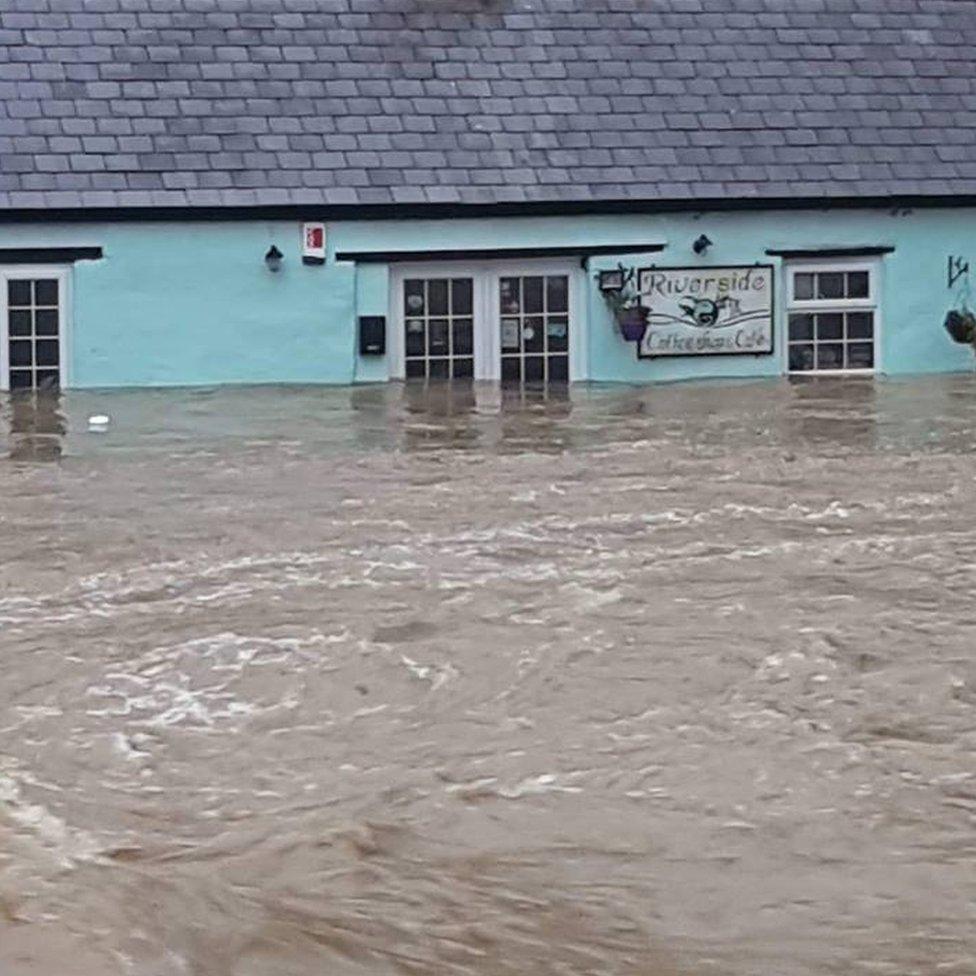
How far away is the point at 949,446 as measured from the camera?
46.7 feet

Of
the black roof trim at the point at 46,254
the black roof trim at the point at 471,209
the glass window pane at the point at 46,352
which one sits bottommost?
the glass window pane at the point at 46,352

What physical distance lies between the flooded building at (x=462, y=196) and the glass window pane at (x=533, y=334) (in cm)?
2

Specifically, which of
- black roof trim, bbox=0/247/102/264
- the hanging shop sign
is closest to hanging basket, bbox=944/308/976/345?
the hanging shop sign

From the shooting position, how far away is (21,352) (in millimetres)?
18078

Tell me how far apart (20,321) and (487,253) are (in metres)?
3.87

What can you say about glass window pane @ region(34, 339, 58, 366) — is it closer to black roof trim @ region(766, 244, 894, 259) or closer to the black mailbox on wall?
the black mailbox on wall

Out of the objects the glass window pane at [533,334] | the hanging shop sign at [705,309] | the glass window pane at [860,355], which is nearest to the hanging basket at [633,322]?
the hanging shop sign at [705,309]

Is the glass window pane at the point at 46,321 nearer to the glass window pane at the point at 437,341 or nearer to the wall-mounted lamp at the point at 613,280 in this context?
the glass window pane at the point at 437,341

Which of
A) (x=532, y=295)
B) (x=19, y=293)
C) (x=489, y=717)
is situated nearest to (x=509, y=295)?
(x=532, y=295)

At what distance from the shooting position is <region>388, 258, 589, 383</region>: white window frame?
1856 cm

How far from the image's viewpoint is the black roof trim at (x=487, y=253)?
720 inches

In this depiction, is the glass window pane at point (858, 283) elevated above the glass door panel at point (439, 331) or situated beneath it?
elevated above

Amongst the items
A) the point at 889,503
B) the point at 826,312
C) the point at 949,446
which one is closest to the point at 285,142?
the point at 826,312

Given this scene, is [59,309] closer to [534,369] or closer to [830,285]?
[534,369]
